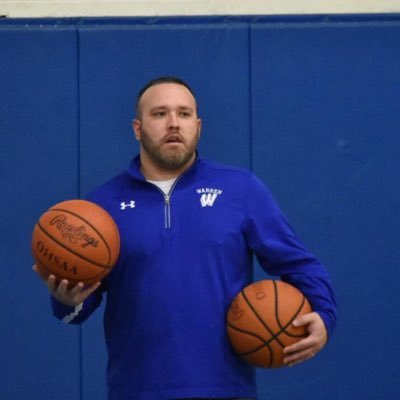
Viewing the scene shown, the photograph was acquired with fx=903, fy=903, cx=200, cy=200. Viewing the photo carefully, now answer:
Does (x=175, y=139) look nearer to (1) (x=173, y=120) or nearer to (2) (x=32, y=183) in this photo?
(1) (x=173, y=120)

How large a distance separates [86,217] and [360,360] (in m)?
2.69

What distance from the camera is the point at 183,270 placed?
335cm

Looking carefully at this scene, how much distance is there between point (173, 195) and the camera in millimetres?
3512

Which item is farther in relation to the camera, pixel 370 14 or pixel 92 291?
pixel 370 14

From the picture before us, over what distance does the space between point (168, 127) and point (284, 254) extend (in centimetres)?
68

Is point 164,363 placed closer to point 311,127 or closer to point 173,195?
→ point 173,195

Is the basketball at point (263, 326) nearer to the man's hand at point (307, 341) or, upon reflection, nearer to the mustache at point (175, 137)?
the man's hand at point (307, 341)

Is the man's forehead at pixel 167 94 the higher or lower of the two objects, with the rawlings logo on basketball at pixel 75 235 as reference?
higher

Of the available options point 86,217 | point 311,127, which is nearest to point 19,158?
point 311,127

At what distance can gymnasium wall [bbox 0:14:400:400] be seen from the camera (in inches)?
217

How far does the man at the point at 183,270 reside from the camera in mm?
3328

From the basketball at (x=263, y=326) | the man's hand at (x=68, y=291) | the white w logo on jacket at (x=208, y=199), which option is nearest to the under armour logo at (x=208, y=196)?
the white w logo on jacket at (x=208, y=199)

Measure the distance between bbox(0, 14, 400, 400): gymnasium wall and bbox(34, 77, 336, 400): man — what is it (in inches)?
75.7

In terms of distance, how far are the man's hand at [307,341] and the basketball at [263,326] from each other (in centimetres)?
2
